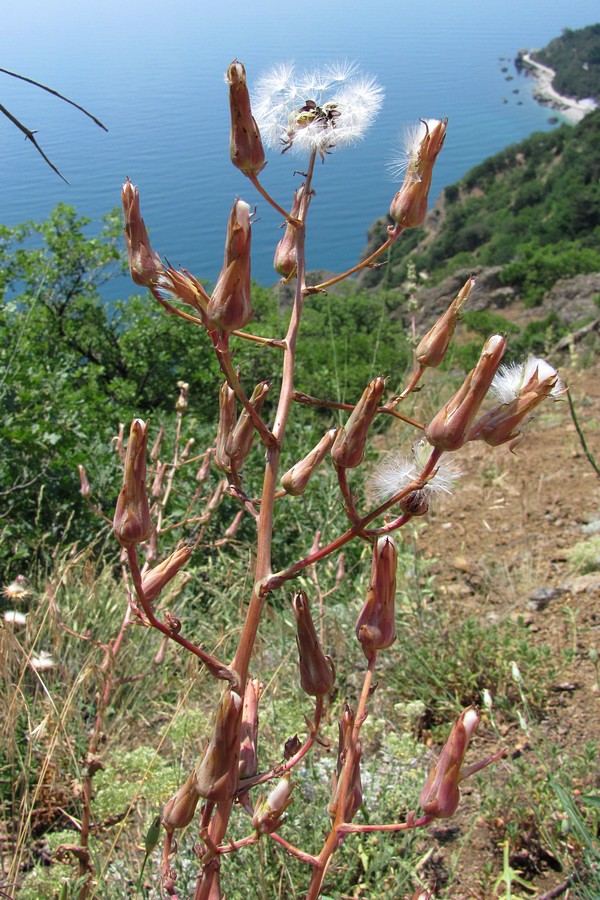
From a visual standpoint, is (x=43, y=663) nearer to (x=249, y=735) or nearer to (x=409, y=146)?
(x=249, y=735)

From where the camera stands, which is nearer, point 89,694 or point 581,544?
point 89,694

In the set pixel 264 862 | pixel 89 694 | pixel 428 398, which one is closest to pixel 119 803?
pixel 264 862

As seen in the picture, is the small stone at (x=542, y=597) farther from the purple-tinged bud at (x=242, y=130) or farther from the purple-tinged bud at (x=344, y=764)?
the purple-tinged bud at (x=242, y=130)

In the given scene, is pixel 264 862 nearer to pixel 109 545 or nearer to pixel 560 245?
pixel 109 545

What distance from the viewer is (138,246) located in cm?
110

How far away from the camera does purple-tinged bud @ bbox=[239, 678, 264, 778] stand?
112cm

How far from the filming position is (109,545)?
4199 mm

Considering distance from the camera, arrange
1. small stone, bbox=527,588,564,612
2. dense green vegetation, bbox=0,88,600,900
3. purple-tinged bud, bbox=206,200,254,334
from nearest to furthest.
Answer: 1. purple-tinged bud, bbox=206,200,254,334
2. dense green vegetation, bbox=0,88,600,900
3. small stone, bbox=527,588,564,612

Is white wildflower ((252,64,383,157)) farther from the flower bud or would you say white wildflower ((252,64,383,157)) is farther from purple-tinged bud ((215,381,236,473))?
purple-tinged bud ((215,381,236,473))

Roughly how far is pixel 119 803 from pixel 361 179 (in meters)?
36.3

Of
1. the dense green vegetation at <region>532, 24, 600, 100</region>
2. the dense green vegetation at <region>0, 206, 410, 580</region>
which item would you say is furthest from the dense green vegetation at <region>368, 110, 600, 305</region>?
the dense green vegetation at <region>0, 206, 410, 580</region>

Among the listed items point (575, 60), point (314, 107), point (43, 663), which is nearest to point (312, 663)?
point (314, 107)

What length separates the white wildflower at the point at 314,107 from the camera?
4.16ft

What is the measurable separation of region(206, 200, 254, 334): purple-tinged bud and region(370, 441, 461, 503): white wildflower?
0.29 meters
